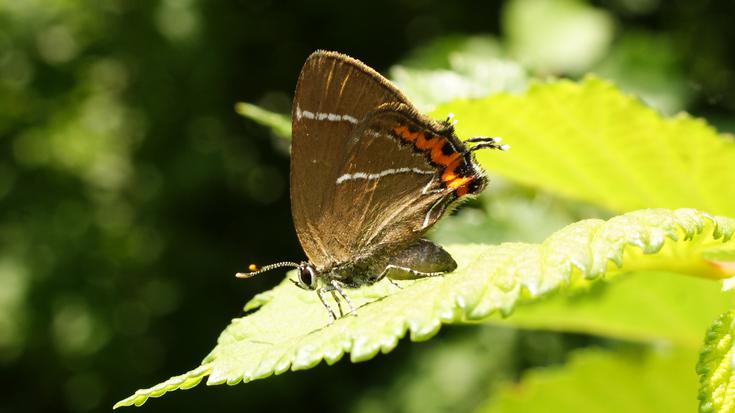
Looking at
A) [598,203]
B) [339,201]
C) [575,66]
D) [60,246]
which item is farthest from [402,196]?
[60,246]

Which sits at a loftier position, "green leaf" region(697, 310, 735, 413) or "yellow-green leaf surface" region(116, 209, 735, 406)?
"yellow-green leaf surface" region(116, 209, 735, 406)

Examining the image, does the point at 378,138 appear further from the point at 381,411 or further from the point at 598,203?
the point at 381,411

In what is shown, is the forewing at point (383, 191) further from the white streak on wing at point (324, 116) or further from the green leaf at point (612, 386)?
the green leaf at point (612, 386)

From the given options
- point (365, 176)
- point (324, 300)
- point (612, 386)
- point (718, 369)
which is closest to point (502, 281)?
point (718, 369)

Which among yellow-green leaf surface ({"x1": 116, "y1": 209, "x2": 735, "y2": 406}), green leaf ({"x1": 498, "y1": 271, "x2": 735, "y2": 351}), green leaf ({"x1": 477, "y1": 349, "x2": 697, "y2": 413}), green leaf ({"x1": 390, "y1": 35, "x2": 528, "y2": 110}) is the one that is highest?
green leaf ({"x1": 390, "y1": 35, "x2": 528, "y2": 110})

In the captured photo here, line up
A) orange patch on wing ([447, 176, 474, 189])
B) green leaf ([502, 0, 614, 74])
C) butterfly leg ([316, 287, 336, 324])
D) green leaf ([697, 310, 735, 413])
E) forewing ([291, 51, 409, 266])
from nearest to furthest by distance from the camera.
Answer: green leaf ([697, 310, 735, 413]), butterfly leg ([316, 287, 336, 324]), forewing ([291, 51, 409, 266]), orange patch on wing ([447, 176, 474, 189]), green leaf ([502, 0, 614, 74])

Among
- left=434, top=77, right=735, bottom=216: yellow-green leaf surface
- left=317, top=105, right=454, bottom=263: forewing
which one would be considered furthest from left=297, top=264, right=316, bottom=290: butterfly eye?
left=434, top=77, right=735, bottom=216: yellow-green leaf surface

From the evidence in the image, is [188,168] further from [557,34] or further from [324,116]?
[324,116]

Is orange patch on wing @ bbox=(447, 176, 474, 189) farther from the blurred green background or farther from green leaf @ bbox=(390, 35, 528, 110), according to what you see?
Result: the blurred green background
